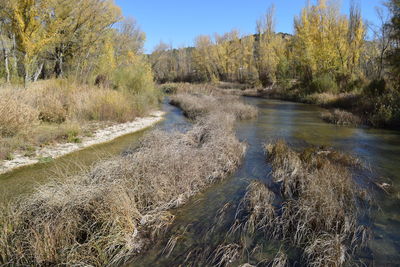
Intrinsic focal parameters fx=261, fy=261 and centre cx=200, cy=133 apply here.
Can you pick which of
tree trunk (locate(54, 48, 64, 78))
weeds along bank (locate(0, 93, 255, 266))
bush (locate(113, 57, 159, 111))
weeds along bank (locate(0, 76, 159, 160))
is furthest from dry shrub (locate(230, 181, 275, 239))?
tree trunk (locate(54, 48, 64, 78))

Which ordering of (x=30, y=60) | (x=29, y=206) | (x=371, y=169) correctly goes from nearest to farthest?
(x=29, y=206), (x=371, y=169), (x=30, y=60)

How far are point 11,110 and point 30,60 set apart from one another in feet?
19.0

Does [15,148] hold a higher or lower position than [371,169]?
higher

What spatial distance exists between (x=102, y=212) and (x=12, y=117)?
680cm

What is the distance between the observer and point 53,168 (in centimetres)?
736

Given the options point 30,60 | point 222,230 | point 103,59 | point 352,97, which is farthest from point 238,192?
point 103,59

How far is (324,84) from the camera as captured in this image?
80.5 ft

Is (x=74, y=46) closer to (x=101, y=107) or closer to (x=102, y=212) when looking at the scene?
(x=101, y=107)

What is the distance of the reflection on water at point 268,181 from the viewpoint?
3955mm

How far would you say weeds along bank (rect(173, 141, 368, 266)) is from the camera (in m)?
3.66

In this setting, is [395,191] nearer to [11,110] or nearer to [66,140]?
[66,140]

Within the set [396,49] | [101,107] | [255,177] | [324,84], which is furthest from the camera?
[324,84]

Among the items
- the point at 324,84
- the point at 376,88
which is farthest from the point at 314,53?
the point at 376,88

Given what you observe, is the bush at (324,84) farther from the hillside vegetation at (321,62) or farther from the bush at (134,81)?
the bush at (134,81)
